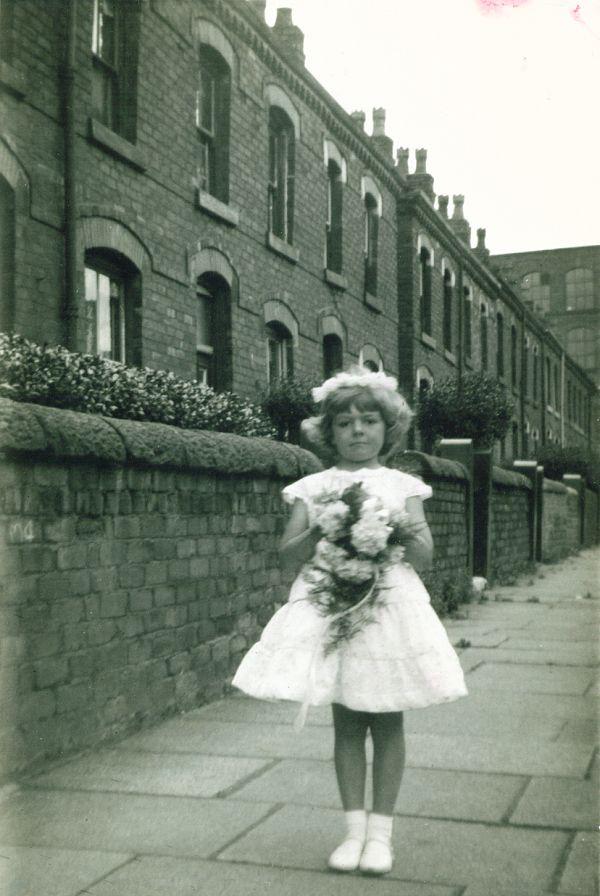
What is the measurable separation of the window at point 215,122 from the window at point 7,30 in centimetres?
433

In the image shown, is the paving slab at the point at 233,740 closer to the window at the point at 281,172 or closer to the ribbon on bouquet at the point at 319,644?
the ribbon on bouquet at the point at 319,644

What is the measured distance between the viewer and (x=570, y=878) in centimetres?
333

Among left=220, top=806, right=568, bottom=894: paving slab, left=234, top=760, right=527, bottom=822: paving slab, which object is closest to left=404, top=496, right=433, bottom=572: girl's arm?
left=220, top=806, right=568, bottom=894: paving slab

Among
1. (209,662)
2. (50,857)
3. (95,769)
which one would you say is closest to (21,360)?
(209,662)

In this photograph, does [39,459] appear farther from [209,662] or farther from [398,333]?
[398,333]

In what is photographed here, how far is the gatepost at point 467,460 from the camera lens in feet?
45.0

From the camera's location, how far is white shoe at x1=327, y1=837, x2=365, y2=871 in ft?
11.1

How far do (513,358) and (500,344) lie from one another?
7.01 feet

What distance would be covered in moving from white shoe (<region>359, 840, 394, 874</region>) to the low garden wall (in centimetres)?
1792

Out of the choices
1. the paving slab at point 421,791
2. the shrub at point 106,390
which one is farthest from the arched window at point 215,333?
the paving slab at point 421,791

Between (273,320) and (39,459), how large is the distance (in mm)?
10316

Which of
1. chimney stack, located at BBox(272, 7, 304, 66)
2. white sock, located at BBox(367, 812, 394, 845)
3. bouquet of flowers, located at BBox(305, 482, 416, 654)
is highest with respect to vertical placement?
chimney stack, located at BBox(272, 7, 304, 66)

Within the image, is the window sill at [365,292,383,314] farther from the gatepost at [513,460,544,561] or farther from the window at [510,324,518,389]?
the window at [510,324,518,389]

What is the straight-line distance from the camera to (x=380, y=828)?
3439 millimetres
